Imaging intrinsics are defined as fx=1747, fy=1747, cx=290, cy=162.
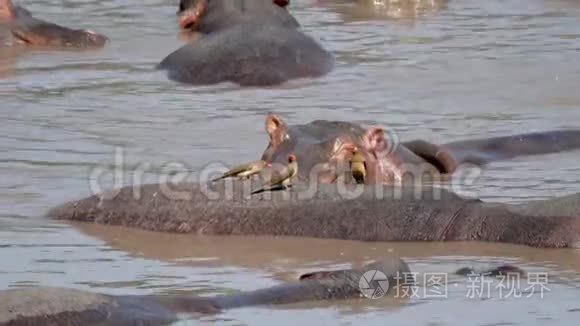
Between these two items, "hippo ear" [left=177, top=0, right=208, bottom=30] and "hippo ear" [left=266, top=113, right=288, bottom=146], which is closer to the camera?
"hippo ear" [left=266, top=113, right=288, bottom=146]

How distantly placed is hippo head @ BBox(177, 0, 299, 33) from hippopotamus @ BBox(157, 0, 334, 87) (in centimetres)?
6

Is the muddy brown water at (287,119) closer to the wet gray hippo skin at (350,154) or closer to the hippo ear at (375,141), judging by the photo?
the wet gray hippo skin at (350,154)

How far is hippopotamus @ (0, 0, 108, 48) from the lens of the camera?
37.0ft

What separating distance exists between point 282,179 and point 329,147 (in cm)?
65

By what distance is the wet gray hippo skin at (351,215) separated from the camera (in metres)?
5.68

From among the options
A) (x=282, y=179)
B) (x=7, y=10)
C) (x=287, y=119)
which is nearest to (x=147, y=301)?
(x=282, y=179)

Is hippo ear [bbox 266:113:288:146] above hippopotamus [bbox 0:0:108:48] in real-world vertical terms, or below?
above

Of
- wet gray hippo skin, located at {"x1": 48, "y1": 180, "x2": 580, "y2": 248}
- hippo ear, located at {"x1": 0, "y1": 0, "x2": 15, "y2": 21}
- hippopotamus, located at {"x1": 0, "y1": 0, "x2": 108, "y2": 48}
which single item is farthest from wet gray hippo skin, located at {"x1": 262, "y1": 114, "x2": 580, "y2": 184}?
hippo ear, located at {"x1": 0, "y1": 0, "x2": 15, "y2": 21}

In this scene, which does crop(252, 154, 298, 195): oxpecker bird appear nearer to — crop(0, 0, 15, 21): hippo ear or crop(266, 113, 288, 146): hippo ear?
crop(266, 113, 288, 146): hippo ear

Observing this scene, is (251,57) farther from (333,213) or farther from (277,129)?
(333,213)

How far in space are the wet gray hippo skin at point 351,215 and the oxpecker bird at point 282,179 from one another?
0.05 m

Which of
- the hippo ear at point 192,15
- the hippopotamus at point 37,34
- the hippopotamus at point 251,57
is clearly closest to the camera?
the hippopotamus at point 251,57

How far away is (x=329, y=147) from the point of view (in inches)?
266

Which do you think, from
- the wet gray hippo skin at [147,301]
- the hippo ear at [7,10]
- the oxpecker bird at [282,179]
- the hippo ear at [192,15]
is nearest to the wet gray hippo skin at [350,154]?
the oxpecker bird at [282,179]
